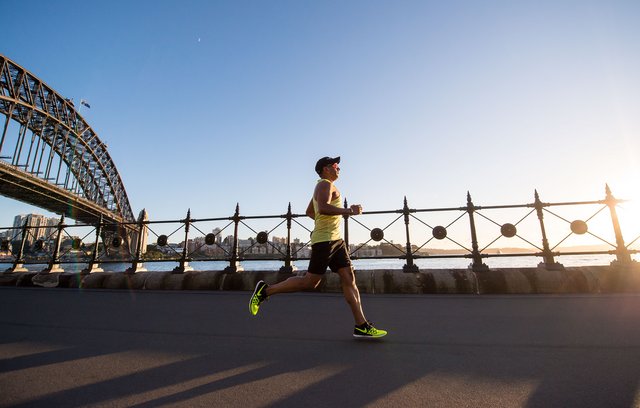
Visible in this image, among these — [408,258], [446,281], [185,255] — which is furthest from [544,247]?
[185,255]

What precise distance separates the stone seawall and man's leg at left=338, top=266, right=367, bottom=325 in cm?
287

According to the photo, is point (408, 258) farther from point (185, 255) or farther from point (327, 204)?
point (185, 255)

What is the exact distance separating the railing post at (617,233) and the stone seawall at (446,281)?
0.56 ft

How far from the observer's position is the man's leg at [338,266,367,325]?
2.77m

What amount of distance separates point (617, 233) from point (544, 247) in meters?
1.28


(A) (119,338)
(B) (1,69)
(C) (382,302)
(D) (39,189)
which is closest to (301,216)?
(C) (382,302)

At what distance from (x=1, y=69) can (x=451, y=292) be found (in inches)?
1822

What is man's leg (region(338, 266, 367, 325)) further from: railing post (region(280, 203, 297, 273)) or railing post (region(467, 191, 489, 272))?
railing post (region(467, 191, 489, 272))

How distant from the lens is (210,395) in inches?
60.3

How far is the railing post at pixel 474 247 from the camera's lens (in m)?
5.63

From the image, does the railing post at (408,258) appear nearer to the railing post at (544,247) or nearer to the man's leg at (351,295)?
the railing post at (544,247)

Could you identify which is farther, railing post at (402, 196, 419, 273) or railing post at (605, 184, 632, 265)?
railing post at (402, 196, 419, 273)

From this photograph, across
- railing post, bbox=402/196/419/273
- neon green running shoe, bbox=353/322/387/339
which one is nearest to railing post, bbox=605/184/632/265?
railing post, bbox=402/196/419/273

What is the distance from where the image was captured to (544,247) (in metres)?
5.63
